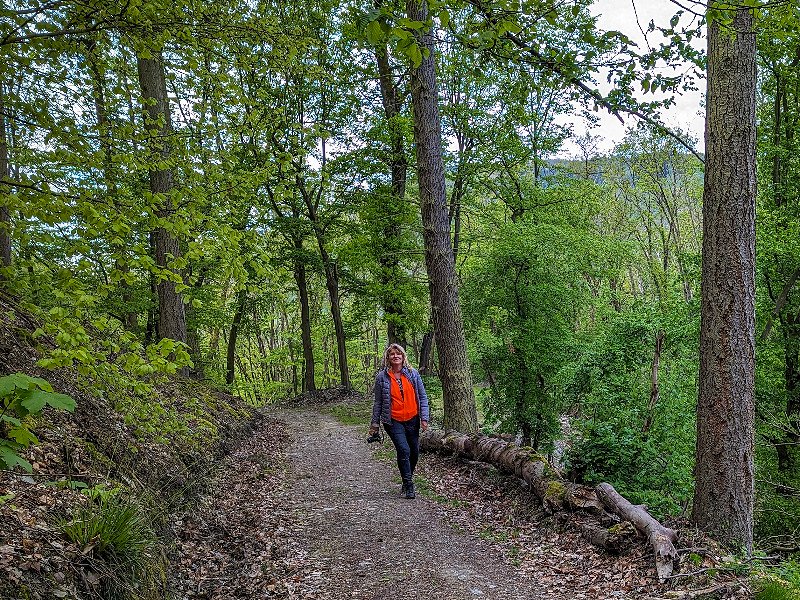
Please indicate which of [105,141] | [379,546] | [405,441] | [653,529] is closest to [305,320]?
[405,441]

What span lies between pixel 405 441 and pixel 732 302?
13.9ft

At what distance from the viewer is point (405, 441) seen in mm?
7211

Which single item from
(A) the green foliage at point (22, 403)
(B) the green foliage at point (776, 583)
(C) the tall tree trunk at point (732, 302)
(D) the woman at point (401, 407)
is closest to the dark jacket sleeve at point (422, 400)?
(D) the woman at point (401, 407)

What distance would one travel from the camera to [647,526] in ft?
15.6

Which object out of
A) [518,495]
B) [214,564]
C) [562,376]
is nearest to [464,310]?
[562,376]

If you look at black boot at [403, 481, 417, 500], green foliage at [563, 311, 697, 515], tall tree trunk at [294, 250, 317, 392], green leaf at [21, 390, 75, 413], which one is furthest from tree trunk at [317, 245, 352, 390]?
green leaf at [21, 390, 75, 413]

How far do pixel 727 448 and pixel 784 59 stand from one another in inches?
570

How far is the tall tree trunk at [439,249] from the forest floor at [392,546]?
1.57 meters

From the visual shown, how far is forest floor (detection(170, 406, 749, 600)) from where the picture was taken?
15.1ft

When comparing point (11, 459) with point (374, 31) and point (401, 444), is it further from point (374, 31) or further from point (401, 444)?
point (401, 444)

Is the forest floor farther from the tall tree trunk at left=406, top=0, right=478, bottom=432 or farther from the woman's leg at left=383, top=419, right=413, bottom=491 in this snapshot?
the tall tree trunk at left=406, top=0, right=478, bottom=432

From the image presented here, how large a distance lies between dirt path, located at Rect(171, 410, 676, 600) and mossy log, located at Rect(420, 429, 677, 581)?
22cm

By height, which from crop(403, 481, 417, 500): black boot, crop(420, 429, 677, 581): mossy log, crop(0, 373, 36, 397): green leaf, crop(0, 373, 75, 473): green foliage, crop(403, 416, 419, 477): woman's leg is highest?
crop(0, 373, 36, 397): green leaf

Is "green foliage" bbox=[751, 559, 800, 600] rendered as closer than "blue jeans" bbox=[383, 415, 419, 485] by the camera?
Yes
